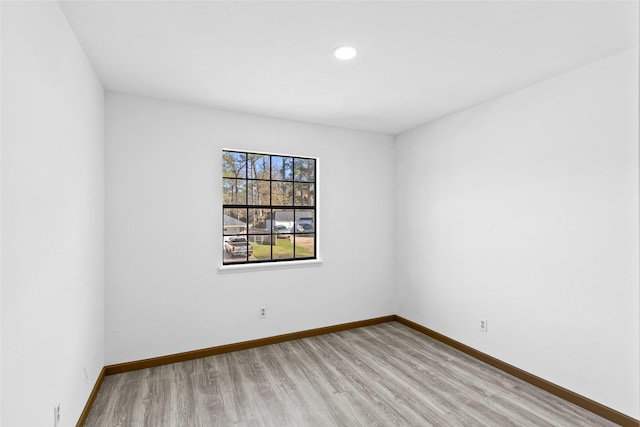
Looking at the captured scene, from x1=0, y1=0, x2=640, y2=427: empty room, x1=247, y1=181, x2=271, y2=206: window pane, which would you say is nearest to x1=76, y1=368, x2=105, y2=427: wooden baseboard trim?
x1=0, y1=0, x2=640, y2=427: empty room

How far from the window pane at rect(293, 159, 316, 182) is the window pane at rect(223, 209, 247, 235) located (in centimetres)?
78

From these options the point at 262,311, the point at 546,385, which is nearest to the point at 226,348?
the point at 262,311

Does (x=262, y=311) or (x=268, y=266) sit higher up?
(x=268, y=266)

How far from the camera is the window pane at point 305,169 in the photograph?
378cm

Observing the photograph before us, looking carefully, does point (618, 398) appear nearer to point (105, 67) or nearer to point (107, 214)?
point (107, 214)

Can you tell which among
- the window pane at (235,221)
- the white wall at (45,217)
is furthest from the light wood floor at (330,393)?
the window pane at (235,221)

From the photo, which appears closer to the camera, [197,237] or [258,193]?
[197,237]

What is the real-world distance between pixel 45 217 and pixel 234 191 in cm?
199

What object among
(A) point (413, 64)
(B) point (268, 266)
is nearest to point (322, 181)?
(B) point (268, 266)

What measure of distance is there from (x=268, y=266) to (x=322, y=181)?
3.85 feet

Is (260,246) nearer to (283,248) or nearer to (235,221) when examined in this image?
(283,248)

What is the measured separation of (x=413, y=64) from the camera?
2303 mm

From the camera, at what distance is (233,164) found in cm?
342

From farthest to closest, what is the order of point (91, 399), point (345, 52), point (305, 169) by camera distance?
1. point (305, 169)
2. point (91, 399)
3. point (345, 52)
